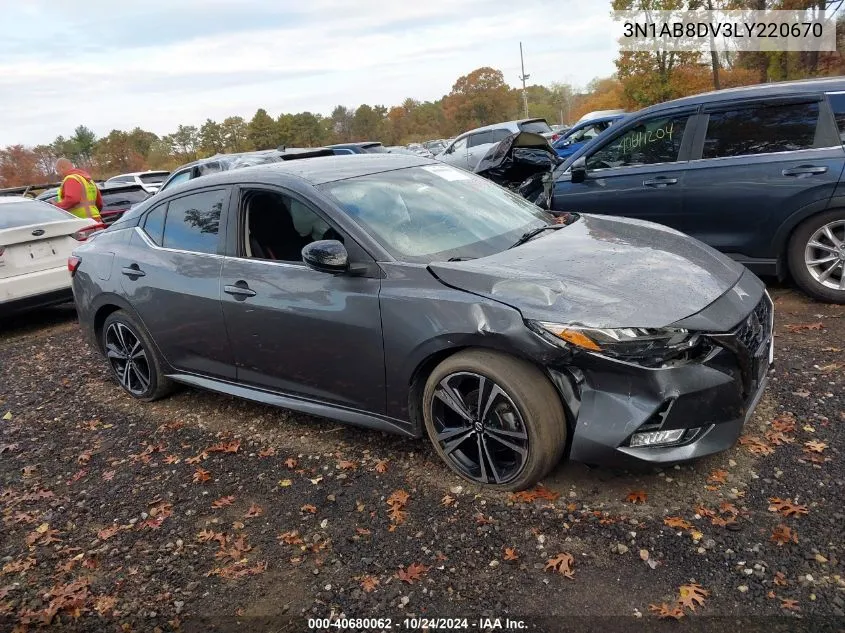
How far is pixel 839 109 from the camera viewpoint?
500cm

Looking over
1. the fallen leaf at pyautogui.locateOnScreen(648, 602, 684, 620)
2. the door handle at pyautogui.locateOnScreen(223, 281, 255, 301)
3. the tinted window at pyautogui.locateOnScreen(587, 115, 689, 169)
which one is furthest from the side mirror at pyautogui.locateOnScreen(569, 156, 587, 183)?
the fallen leaf at pyautogui.locateOnScreen(648, 602, 684, 620)

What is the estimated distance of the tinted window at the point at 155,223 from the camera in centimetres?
450

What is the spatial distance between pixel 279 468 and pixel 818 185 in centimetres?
452

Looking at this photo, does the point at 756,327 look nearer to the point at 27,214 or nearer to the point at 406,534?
the point at 406,534

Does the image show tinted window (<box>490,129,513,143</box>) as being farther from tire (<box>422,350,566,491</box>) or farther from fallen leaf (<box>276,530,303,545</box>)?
fallen leaf (<box>276,530,303,545</box>)

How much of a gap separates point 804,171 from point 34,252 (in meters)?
7.64

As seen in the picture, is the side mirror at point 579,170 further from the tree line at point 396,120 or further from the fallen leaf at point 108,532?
the tree line at point 396,120

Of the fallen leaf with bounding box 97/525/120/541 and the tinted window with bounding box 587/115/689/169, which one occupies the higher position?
the tinted window with bounding box 587/115/689/169

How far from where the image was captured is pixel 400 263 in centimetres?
328

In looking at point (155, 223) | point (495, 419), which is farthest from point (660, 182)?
point (155, 223)

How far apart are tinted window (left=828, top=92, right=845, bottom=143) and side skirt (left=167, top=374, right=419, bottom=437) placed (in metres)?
4.19

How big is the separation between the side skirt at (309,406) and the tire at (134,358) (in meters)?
0.29

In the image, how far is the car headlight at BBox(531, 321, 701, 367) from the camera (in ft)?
8.92

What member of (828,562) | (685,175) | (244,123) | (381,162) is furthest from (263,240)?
(244,123)
